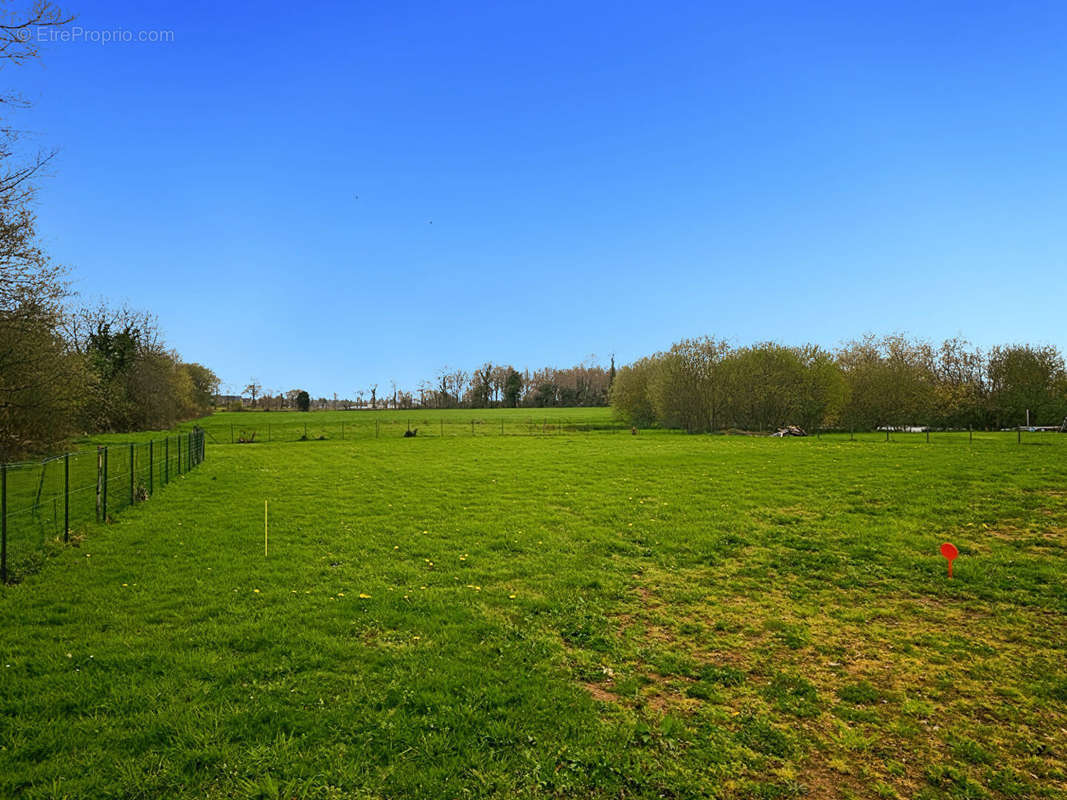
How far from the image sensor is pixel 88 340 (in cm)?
4962

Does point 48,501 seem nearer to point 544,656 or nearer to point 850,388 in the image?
point 544,656

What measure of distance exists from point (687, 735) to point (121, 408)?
5978cm

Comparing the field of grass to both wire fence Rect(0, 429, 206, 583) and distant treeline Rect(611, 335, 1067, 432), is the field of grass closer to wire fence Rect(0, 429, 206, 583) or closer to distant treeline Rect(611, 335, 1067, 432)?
wire fence Rect(0, 429, 206, 583)

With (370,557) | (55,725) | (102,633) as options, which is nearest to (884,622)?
(370,557)

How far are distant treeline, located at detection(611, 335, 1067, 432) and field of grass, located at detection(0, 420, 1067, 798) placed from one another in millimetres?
34412

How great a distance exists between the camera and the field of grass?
4.14 metres

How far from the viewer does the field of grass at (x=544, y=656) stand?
4.14 metres

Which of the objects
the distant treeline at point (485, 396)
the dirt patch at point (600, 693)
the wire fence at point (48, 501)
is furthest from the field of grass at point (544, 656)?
the distant treeline at point (485, 396)

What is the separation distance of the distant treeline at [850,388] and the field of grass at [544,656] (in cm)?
3441

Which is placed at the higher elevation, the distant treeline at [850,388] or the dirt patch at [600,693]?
the distant treeline at [850,388]

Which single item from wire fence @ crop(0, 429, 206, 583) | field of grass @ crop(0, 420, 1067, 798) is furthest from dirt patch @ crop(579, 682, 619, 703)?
wire fence @ crop(0, 429, 206, 583)

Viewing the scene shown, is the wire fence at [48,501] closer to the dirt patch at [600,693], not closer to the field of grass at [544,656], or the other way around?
the field of grass at [544,656]

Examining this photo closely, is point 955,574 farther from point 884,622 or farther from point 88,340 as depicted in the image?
point 88,340

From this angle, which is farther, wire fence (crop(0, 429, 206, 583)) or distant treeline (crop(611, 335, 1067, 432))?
distant treeline (crop(611, 335, 1067, 432))
